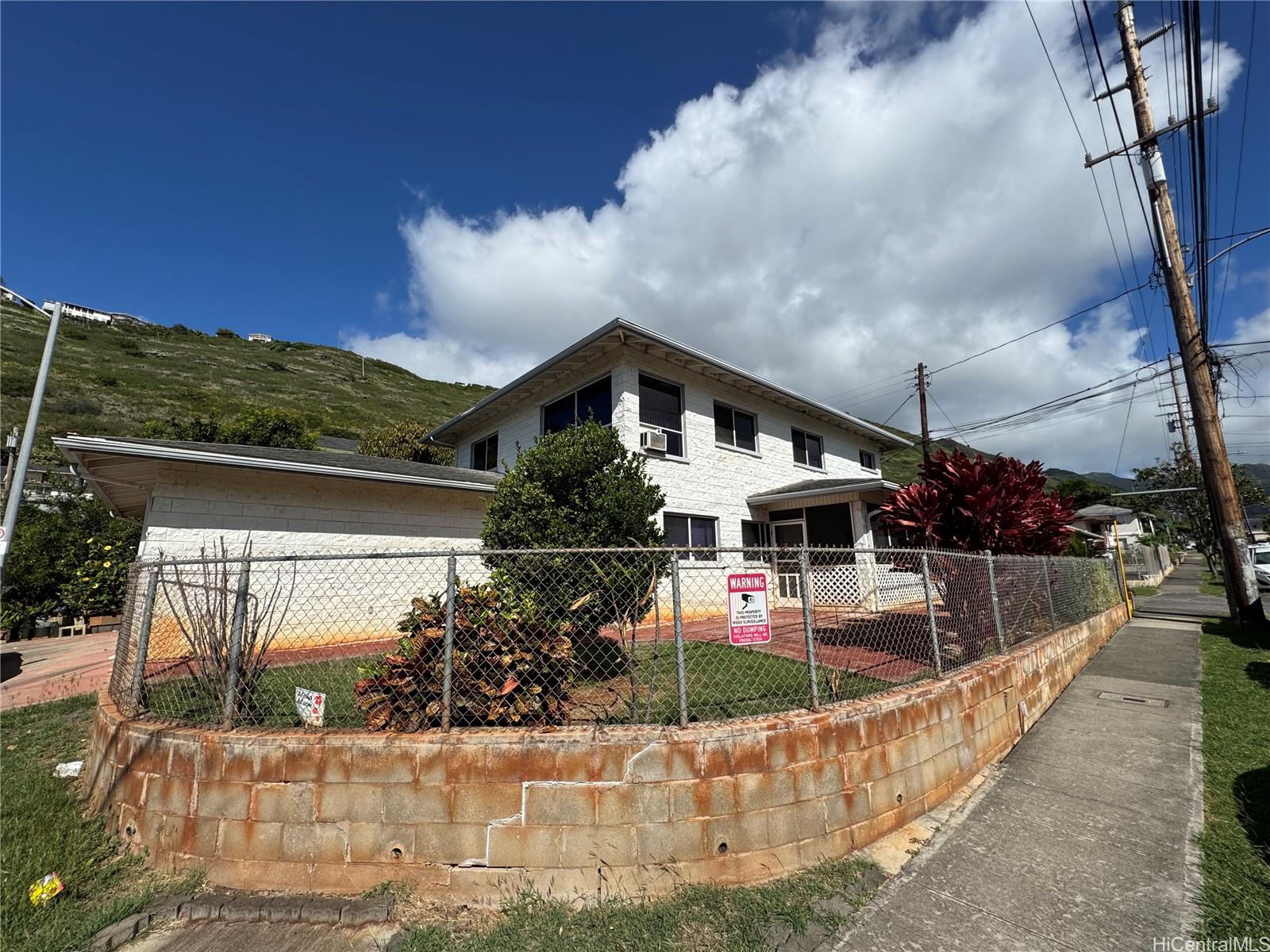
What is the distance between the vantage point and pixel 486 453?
15.4 metres

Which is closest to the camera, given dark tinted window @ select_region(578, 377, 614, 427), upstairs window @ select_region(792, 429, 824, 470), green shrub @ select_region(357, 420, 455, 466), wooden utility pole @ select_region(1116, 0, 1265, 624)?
wooden utility pole @ select_region(1116, 0, 1265, 624)

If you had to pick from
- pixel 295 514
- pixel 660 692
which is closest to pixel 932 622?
pixel 660 692

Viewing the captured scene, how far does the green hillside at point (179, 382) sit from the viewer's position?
3212cm

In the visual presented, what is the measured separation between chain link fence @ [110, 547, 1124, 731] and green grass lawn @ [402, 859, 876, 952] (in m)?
0.94

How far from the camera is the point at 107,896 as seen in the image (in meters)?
3.12

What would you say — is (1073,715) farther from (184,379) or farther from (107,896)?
(184,379)

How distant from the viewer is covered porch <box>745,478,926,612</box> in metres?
11.8

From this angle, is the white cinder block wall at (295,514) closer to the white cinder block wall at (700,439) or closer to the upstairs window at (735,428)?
the white cinder block wall at (700,439)

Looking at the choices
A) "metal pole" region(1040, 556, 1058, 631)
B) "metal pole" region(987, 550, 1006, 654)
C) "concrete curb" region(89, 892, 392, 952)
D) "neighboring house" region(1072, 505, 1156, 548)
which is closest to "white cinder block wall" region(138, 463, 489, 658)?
"concrete curb" region(89, 892, 392, 952)

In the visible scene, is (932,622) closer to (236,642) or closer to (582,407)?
(236,642)

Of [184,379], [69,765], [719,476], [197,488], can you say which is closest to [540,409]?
[719,476]

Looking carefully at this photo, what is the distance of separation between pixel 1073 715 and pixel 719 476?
25.6 feet

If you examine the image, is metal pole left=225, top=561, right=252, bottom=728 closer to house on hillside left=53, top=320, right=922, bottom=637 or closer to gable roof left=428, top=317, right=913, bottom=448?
house on hillside left=53, top=320, right=922, bottom=637

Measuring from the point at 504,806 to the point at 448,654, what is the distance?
→ 37.8 inches
